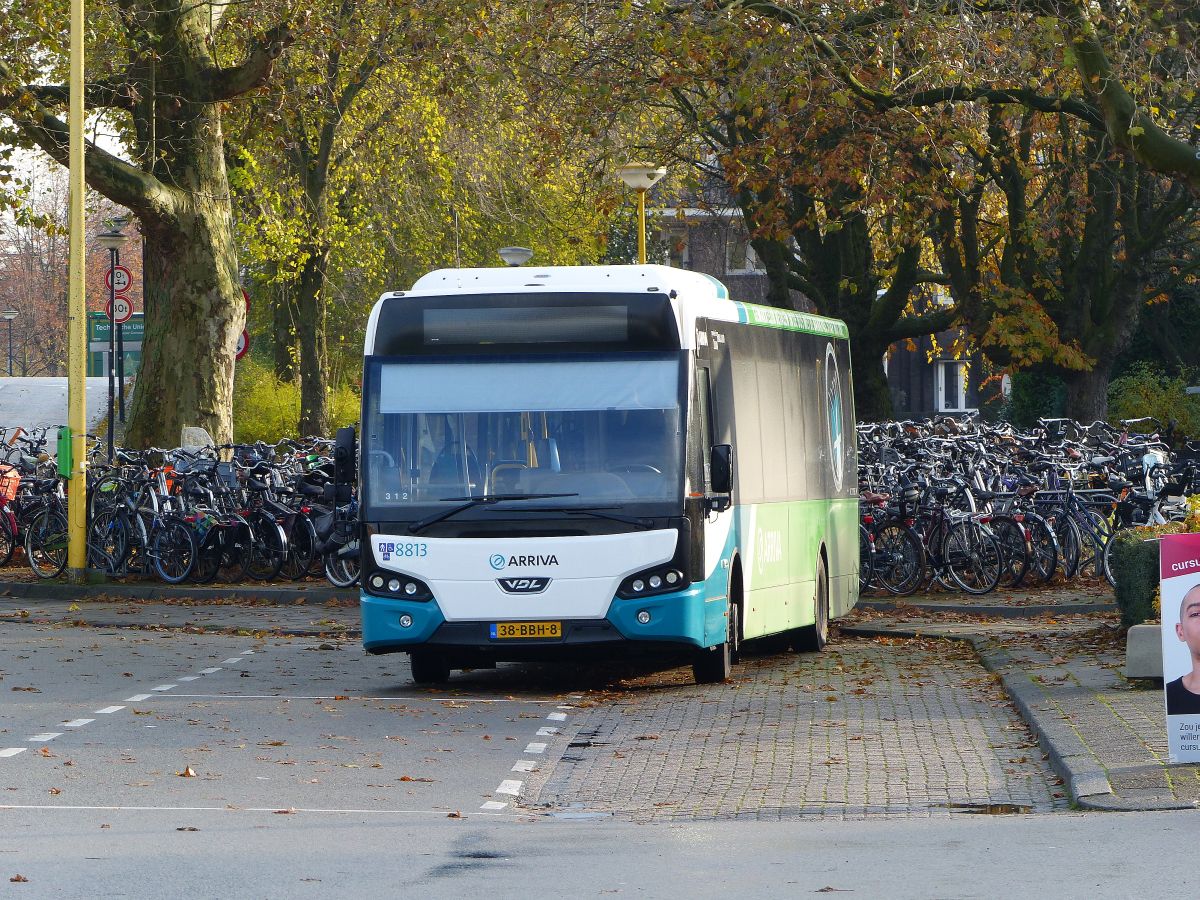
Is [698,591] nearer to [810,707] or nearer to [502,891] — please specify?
[810,707]

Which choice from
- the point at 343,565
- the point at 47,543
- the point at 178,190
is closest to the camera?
the point at 343,565

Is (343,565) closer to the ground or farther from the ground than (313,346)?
closer to the ground

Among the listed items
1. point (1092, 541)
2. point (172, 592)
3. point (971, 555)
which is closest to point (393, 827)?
point (971, 555)

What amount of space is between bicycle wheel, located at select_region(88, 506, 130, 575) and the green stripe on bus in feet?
27.8

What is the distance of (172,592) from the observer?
21.4 m

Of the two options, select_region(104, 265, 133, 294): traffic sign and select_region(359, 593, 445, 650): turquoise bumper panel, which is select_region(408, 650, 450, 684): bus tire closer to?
select_region(359, 593, 445, 650): turquoise bumper panel

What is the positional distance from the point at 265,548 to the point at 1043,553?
829 centimetres

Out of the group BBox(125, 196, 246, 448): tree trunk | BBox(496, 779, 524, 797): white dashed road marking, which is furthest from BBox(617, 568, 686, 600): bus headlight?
BBox(125, 196, 246, 448): tree trunk

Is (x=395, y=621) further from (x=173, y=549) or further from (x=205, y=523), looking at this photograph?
(x=173, y=549)

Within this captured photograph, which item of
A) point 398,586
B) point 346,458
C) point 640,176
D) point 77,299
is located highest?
point 640,176

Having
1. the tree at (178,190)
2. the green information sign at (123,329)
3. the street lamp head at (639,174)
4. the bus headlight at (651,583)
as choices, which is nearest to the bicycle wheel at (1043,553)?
the street lamp head at (639,174)

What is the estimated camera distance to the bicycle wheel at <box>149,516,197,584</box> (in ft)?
72.2

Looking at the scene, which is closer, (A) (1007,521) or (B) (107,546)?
(A) (1007,521)

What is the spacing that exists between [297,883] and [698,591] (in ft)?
21.3
